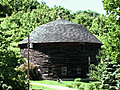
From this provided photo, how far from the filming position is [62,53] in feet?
93.1

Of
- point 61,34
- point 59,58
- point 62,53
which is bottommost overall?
point 59,58

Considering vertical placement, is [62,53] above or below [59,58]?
above

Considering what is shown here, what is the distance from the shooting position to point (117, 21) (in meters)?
15.0

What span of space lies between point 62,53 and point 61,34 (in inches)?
111

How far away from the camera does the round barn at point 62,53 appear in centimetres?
2825

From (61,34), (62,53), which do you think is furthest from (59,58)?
(61,34)

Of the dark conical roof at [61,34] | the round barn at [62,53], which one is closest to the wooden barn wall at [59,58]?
the round barn at [62,53]

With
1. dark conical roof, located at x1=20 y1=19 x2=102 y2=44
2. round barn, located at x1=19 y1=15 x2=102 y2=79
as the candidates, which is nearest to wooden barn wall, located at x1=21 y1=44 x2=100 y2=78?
round barn, located at x1=19 y1=15 x2=102 y2=79

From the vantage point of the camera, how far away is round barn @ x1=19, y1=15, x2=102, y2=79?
28250 mm

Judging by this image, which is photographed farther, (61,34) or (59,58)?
(61,34)

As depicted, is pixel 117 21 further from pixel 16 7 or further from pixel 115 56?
pixel 16 7

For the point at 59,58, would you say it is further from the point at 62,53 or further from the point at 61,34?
the point at 61,34

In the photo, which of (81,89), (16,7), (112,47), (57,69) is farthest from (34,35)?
(16,7)

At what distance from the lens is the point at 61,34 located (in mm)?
29719
